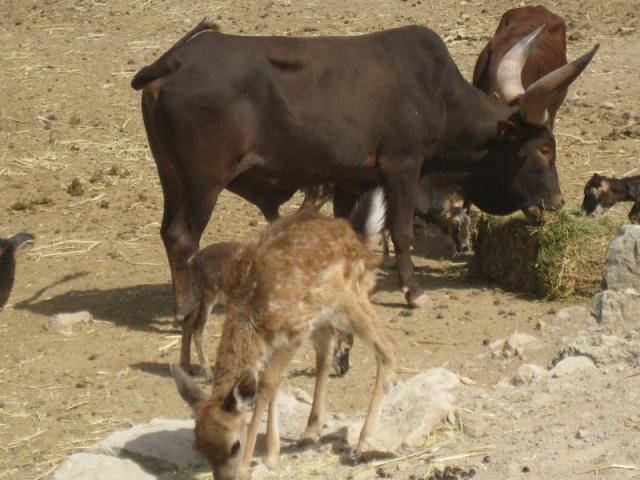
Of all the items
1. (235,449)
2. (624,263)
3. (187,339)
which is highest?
(624,263)

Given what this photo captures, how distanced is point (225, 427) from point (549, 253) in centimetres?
496

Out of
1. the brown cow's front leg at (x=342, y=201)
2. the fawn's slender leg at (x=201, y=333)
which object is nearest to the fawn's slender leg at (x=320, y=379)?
the fawn's slender leg at (x=201, y=333)

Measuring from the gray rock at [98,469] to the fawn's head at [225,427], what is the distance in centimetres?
70

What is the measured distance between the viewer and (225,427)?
21.9 feet

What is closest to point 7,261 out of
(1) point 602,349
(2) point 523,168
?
(1) point 602,349

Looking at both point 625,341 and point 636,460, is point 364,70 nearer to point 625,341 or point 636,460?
point 625,341

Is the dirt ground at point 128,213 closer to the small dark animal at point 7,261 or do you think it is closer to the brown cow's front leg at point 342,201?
the small dark animal at point 7,261

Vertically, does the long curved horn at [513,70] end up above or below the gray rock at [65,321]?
above

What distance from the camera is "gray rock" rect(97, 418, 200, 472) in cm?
750

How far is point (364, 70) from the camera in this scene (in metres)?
10.7

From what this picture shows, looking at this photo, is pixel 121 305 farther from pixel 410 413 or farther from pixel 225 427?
pixel 225 427

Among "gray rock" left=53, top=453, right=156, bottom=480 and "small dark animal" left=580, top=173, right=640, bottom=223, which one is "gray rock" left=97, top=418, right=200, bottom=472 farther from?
"small dark animal" left=580, top=173, right=640, bottom=223

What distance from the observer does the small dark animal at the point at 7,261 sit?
9.55 metres

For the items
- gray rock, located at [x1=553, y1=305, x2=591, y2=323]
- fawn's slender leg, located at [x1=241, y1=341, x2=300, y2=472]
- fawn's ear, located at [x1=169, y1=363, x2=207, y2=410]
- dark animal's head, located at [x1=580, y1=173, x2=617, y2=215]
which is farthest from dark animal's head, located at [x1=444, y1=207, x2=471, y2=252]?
fawn's ear, located at [x1=169, y1=363, x2=207, y2=410]
